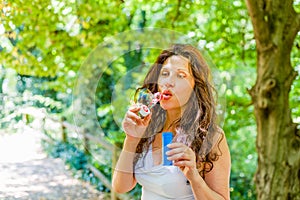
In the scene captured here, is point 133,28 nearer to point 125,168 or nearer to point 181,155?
point 125,168

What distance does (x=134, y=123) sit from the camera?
96 centimetres

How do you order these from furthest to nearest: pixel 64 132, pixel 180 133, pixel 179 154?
pixel 64 132
pixel 180 133
pixel 179 154

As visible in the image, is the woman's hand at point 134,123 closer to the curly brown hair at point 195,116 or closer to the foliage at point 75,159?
the curly brown hair at point 195,116

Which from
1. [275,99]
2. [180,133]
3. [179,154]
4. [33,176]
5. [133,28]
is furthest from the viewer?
[33,176]

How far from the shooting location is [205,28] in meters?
4.37

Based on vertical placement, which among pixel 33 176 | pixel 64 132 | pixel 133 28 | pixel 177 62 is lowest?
pixel 33 176

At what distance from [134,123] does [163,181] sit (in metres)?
0.15

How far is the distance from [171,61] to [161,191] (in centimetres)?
27

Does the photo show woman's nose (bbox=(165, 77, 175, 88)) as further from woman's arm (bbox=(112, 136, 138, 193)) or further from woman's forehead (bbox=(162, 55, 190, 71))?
woman's arm (bbox=(112, 136, 138, 193))

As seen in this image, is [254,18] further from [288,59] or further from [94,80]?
[94,80]

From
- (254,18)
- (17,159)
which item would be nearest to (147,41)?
(254,18)

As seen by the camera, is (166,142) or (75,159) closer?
(166,142)

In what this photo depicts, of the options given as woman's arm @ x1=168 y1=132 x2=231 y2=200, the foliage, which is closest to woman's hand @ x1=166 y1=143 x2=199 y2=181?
woman's arm @ x1=168 y1=132 x2=231 y2=200

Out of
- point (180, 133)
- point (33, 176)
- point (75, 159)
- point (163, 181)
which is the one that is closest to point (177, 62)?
point (180, 133)
